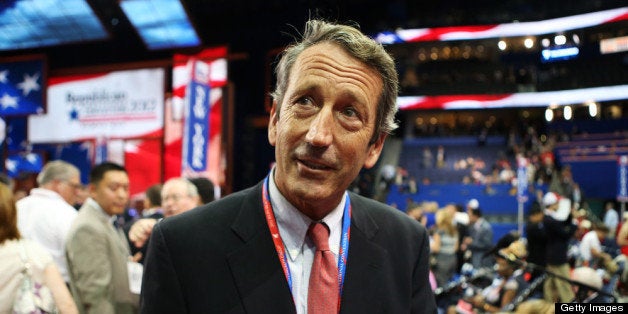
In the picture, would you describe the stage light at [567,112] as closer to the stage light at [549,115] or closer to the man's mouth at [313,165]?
the stage light at [549,115]

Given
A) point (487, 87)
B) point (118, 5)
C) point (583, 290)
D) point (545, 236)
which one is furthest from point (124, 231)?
point (487, 87)

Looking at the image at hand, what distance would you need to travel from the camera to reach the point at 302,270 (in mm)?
1366

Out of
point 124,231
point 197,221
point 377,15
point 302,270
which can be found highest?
point 377,15

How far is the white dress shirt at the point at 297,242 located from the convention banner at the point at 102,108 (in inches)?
457

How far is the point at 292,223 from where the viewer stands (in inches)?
54.8

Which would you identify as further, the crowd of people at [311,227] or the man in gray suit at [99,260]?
the man in gray suit at [99,260]

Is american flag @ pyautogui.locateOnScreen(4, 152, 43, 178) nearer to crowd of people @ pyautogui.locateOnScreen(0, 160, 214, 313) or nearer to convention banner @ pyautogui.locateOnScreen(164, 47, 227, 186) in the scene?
convention banner @ pyautogui.locateOnScreen(164, 47, 227, 186)

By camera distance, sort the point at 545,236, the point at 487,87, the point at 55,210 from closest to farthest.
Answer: the point at 55,210
the point at 545,236
the point at 487,87

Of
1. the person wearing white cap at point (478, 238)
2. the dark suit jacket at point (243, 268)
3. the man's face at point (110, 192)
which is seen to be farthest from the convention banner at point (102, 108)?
the dark suit jacket at point (243, 268)

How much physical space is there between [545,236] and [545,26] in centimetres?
1944

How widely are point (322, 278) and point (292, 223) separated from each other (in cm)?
15

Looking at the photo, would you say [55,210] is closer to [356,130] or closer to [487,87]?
[356,130]

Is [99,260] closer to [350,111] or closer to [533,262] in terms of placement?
[350,111]

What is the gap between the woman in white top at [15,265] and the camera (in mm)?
2857
